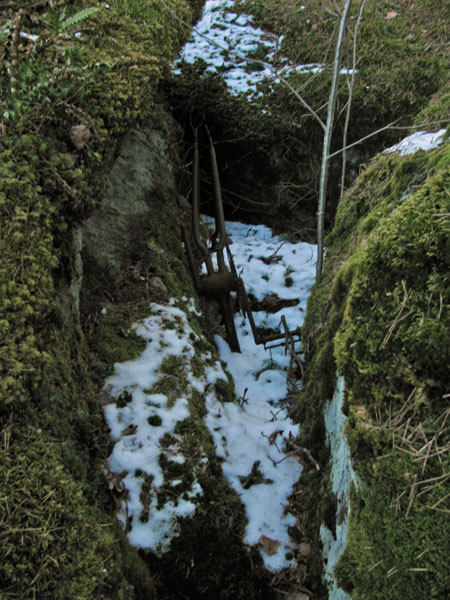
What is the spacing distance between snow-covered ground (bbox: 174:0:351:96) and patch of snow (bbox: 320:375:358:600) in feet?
14.1

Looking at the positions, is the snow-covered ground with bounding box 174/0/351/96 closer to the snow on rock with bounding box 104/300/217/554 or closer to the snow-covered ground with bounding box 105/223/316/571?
the snow-covered ground with bounding box 105/223/316/571

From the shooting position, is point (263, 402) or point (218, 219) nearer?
point (263, 402)

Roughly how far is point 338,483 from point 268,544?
23.4 inches

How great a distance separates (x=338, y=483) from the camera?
6.93 ft

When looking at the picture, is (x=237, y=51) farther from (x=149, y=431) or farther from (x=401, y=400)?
(x=401, y=400)

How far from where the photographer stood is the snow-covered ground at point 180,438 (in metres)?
2.29

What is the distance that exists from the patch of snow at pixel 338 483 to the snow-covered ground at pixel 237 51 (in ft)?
14.1

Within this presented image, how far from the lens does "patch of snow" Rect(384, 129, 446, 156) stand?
8.71 feet

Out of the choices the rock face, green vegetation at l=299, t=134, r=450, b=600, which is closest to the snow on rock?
the rock face

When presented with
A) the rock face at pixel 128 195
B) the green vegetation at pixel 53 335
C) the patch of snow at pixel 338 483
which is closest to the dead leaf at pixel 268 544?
the patch of snow at pixel 338 483

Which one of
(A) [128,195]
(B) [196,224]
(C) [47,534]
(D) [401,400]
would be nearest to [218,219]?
(B) [196,224]

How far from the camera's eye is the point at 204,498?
2.38 m

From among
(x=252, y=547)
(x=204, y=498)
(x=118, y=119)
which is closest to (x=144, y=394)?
(x=204, y=498)

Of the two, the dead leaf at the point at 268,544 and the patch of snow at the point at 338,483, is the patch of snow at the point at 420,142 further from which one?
the dead leaf at the point at 268,544
